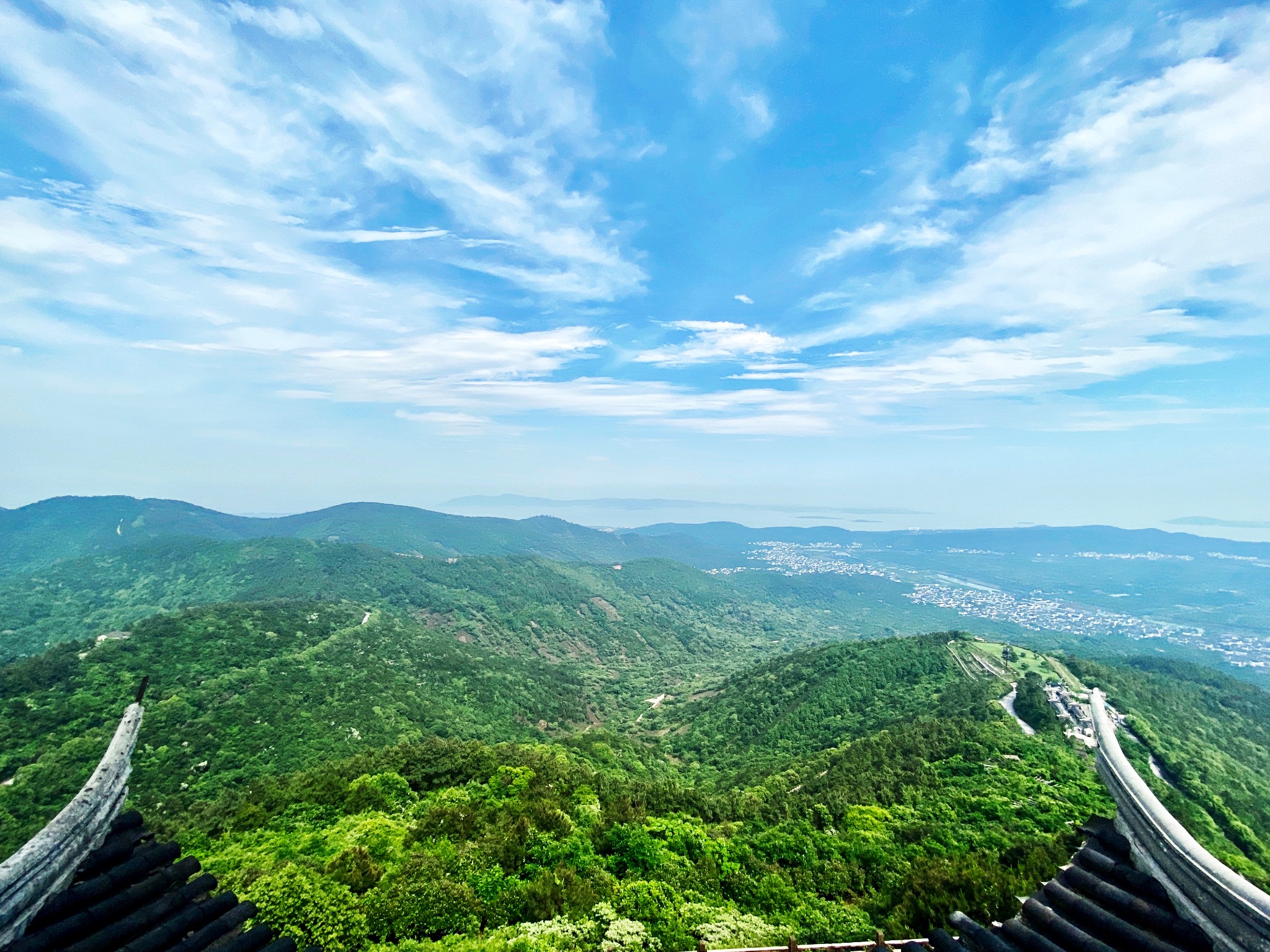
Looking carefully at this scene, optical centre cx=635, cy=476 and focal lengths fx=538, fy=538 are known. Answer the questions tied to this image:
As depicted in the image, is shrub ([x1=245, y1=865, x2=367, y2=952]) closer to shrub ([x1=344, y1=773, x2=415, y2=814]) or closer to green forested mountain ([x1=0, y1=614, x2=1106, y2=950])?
green forested mountain ([x1=0, y1=614, x2=1106, y2=950])

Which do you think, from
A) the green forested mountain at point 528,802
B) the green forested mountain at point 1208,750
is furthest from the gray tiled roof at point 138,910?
the green forested mountain at point 1208,750

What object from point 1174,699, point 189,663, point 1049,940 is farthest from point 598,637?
point 1049,940

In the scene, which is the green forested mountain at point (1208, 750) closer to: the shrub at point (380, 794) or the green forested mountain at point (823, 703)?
the green forested mountain at point (823, 703)

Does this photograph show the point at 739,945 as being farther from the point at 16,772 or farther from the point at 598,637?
the point at 598,637

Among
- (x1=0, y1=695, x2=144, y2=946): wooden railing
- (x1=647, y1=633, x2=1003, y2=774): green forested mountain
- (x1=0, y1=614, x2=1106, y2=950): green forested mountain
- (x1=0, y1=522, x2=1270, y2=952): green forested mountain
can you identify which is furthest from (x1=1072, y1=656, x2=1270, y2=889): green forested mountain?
(x1=0, y1=695, x2=144, y2=946): wooden railing

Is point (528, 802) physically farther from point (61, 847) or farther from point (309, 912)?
point (61, 847)

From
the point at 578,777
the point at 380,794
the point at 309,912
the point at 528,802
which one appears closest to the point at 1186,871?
the point at 309,912

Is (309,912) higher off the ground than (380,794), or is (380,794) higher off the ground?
(309,912)
